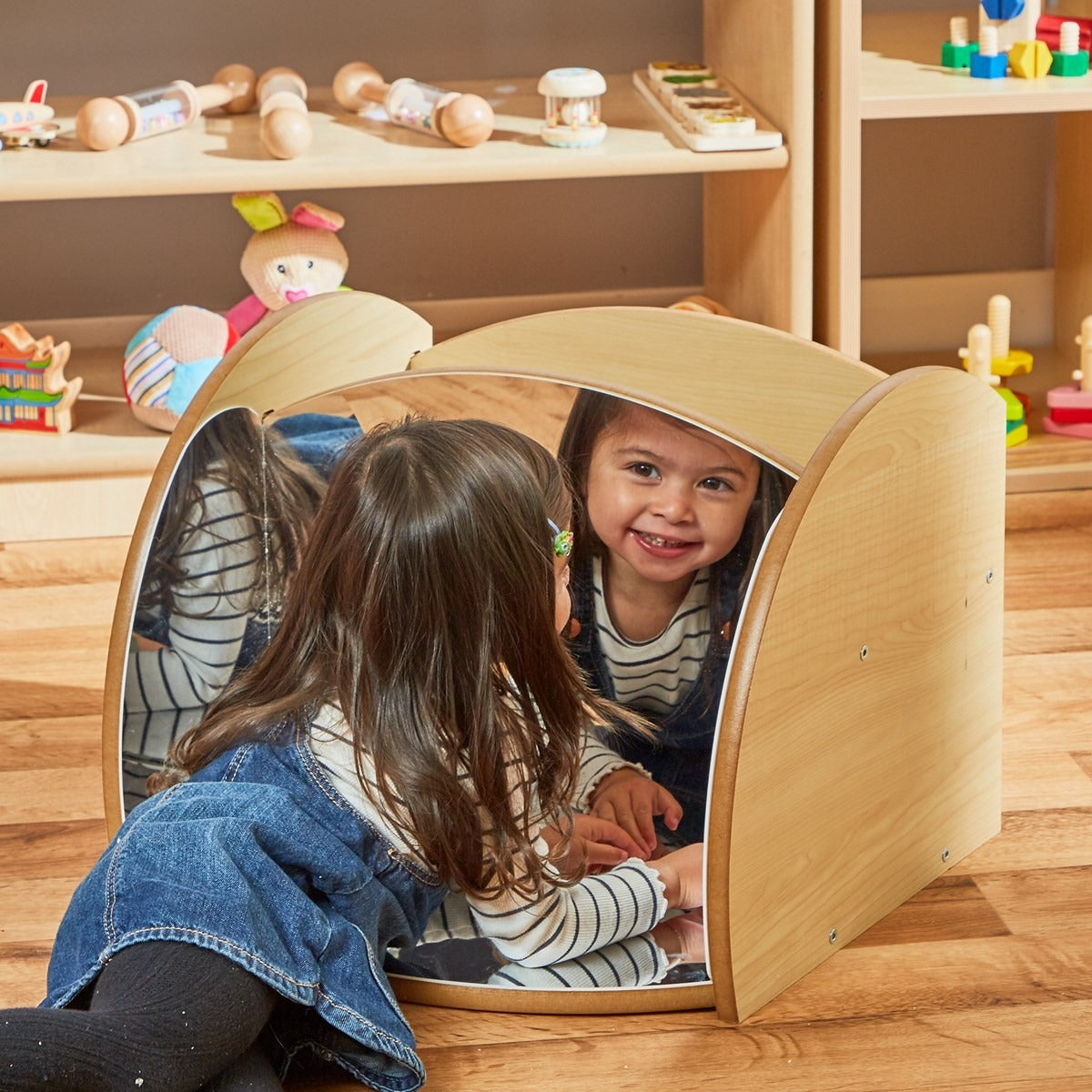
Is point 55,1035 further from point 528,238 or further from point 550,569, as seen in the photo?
point 528,238

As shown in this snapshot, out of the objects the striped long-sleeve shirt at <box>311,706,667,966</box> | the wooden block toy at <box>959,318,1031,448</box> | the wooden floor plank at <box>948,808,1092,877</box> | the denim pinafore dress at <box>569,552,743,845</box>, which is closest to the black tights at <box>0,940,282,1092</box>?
the striped long-sleeve shirt at <box>311,706,667,966</box>

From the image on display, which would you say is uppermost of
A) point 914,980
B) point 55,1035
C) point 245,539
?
point 245,539

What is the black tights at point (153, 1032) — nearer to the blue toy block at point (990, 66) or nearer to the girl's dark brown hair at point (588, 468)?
the girl's dark brown hair at point (588, 468)

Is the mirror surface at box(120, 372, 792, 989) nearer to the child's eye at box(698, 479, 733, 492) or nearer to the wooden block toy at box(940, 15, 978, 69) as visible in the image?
the child's eye at box(698, 479, 733, 492)

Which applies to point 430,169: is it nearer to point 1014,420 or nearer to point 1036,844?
point 1014,420

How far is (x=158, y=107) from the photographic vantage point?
144 centimetres

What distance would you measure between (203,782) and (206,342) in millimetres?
694

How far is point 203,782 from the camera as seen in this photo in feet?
2.66

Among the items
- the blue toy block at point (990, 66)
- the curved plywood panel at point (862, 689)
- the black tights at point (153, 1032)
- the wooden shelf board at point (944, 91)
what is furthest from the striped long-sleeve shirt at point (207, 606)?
the blue toy block at point (990, 66)

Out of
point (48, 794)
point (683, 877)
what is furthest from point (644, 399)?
point (48, 794)

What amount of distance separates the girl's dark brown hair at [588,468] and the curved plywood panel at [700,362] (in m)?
0.15

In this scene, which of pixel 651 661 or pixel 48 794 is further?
pixel 48 794

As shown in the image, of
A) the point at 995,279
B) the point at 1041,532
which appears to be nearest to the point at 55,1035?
the point at 1041,532

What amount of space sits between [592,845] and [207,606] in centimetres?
27
